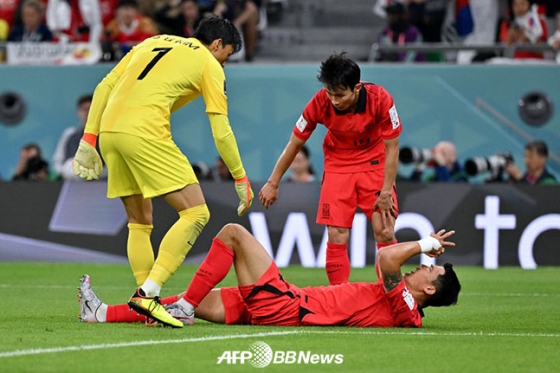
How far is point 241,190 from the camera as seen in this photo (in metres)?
8.05

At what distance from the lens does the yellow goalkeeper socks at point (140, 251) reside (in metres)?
8.23

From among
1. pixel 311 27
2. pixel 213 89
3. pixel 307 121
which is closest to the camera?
pixel 213 89

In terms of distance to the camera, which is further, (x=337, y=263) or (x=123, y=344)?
(x=337, y=263)

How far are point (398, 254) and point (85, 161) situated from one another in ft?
7.97

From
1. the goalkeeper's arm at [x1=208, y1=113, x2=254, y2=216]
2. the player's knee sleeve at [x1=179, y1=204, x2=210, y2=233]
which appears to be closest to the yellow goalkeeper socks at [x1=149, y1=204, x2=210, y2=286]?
the player's knee sleeve at [x1=179, y1=204, x2=210, y2=233]

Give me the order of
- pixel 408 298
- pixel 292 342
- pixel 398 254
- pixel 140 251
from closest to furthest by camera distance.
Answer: pixel 292 342
pixel 398 254
pixel 408 298
pixel 140 251

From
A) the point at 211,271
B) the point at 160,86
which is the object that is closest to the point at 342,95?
the point at 160,86

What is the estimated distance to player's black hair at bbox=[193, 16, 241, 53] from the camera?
26.8 ft

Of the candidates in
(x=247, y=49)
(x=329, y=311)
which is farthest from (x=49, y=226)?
(x=329, y=311)

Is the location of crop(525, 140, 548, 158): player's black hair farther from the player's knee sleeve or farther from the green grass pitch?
the player's knee sleeve

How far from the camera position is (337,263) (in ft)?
30.6

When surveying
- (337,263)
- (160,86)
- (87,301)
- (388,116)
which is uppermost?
(160,86)

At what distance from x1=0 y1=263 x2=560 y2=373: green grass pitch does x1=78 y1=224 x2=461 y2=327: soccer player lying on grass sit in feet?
0.39

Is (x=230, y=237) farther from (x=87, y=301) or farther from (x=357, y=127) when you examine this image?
(x=357, y=127)
